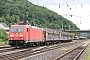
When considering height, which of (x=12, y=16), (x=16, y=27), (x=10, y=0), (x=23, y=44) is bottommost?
(x=23, y=44)

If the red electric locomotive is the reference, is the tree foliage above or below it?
above

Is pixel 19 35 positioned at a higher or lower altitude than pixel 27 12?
lower

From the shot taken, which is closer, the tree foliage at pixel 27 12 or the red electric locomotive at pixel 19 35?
the red electric locomotive at pixel 19 35

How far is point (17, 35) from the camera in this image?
31.3 m

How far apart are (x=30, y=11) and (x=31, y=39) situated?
65.7 m

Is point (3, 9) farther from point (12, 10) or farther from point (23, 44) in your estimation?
point (23, 44)

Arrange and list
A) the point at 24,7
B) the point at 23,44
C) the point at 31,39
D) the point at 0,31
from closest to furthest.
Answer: the point at 23,44
the point at 31,39
the point at 0,31
the point at 24,7

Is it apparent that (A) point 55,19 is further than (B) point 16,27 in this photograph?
Yes

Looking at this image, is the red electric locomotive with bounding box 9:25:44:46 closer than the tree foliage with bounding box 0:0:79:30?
Yes

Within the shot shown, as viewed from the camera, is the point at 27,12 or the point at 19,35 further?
the point at 27,12

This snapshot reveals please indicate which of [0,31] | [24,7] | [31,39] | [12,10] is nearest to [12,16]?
[12,10]

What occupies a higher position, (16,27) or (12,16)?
(12,16)

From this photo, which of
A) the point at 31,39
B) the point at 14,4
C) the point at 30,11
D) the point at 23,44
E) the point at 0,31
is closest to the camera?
the point at 23,44

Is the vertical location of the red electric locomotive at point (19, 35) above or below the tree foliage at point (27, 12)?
below
